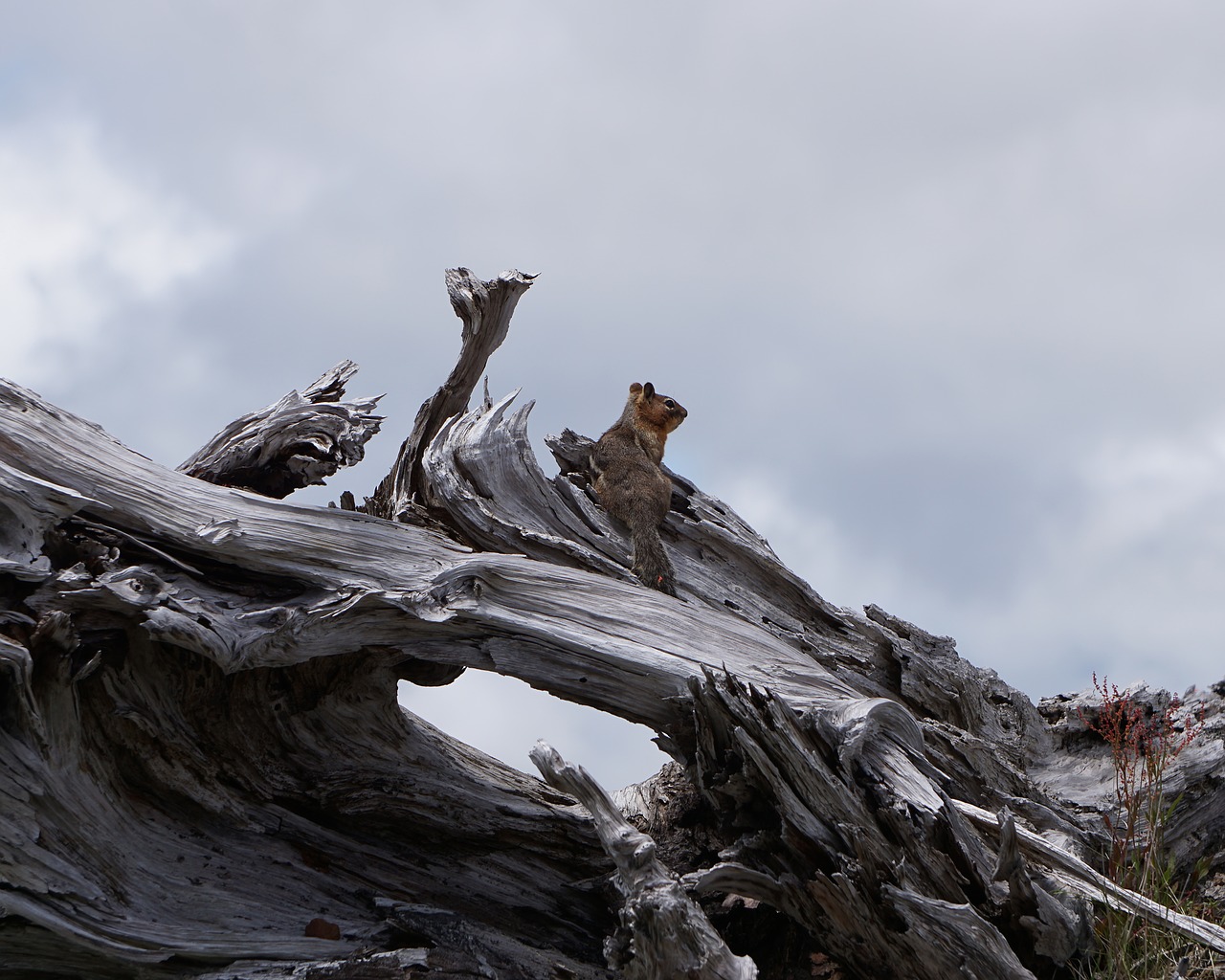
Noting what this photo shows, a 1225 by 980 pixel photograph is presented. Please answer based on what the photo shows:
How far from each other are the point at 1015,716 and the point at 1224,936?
11.2ft

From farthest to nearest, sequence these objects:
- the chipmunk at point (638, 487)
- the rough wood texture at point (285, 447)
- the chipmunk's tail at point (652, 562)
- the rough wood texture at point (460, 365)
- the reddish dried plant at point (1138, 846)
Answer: the rough wood texture at point (460, 365) → the chipmunk at point (638, 487) → the chipmunk's tail at point (652, 562) → the rough wood texture at point (285, 447) → the reddish dried plant at point (1138, 846)

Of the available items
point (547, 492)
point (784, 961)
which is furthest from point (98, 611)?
point (784, 961)

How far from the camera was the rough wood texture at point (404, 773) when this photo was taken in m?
6.70

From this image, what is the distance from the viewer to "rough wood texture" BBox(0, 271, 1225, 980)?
264 inches

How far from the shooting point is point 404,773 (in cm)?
826

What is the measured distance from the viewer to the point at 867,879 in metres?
6.55

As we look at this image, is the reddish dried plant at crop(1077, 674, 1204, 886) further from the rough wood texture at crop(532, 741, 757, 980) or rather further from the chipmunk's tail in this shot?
the chipmunk's tail

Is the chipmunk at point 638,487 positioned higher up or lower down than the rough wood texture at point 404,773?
higher up

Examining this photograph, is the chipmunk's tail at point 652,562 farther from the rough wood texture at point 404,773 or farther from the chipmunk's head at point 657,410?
the chipmunk's head at point 657,410

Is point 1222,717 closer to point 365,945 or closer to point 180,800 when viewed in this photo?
point 365,945

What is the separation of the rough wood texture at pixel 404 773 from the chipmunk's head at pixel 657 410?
11.5 feet

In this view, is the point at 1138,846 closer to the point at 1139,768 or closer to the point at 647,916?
the point at 1139,768

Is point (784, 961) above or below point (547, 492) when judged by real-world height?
below

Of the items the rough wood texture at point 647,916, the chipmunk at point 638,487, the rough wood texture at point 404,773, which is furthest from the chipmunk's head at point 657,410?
the rough wood texture at point 647,916
